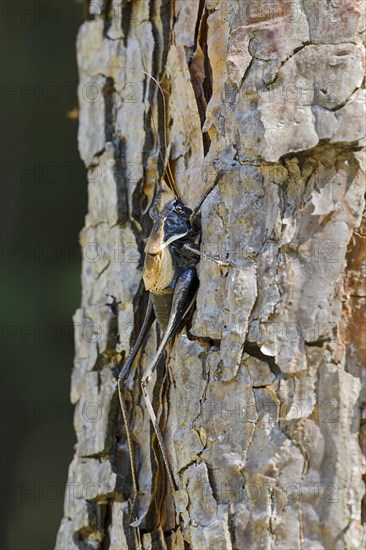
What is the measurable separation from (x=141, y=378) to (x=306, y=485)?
417 millimetres

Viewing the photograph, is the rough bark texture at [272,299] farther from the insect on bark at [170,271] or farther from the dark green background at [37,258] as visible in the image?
the dark green background at [37,258]

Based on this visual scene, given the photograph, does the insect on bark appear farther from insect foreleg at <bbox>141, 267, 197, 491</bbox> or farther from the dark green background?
the dark green background

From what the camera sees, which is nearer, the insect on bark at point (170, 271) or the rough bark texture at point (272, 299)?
the rough bark texture at point (272, 299)

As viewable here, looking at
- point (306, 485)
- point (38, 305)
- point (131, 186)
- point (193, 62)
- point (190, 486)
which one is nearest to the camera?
point (306, 485)

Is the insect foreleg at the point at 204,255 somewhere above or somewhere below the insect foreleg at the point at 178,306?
above

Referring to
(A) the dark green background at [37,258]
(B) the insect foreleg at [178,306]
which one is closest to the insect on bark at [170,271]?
(B) the insect foreleg at [178,306]

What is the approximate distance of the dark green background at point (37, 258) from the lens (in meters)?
3.08

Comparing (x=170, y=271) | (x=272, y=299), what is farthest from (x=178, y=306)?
(x=272, y=299)

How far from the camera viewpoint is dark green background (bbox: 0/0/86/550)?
3.08 m

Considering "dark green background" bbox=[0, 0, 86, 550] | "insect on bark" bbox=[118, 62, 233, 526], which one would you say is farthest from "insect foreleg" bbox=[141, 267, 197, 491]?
"dark green background" bbox=[0, 0, 86, 550]

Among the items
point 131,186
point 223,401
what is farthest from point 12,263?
point 223,401

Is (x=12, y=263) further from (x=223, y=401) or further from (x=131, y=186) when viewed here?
(x=223, y=401)

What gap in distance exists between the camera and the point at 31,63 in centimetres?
312

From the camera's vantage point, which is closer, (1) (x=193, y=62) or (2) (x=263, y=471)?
(2) (x=263, y=471)
